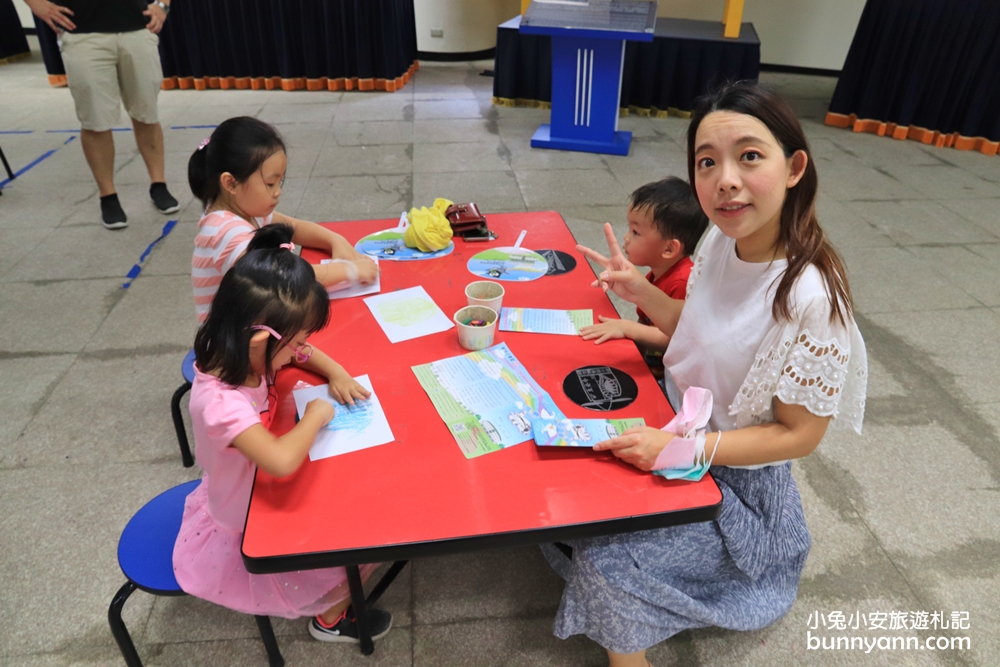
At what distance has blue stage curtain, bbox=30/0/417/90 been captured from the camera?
19.0ft

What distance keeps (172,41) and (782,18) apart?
20.9 feet

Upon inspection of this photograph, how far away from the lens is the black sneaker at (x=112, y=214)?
3.46 m

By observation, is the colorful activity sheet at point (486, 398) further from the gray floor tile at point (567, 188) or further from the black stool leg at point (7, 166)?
the black stool leg at point (7, 166)

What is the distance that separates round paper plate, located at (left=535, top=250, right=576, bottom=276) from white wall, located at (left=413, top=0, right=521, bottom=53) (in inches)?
253

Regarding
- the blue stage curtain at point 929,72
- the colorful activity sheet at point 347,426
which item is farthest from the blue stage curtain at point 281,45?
the colorful activity sheet at point 347,426

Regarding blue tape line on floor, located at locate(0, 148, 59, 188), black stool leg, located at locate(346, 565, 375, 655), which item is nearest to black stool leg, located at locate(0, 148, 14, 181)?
blue tape line on floor, located at locate(0, 148, 59, 188)

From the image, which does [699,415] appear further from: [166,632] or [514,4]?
[514,4]

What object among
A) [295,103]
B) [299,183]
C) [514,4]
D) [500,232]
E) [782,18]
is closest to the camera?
[500,232]

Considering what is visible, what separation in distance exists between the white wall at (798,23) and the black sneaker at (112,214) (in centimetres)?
583

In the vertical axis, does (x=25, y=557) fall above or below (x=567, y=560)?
below

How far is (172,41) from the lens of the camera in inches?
234

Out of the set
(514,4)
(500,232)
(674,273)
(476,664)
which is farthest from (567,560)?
(514,4)

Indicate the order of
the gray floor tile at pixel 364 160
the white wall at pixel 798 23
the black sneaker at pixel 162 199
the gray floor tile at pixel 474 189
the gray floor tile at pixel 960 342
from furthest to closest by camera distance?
the white wall at pixel 798 23, the gray floor tile at pixel 364 160, the gray floor tile at pixel 474 189, the black sneaker at pixel 162 199, the gray floor tile at pixel 960 342

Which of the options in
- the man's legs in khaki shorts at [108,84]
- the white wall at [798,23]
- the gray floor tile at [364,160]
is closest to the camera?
the man's legs in khaki shorts at [108,84]
